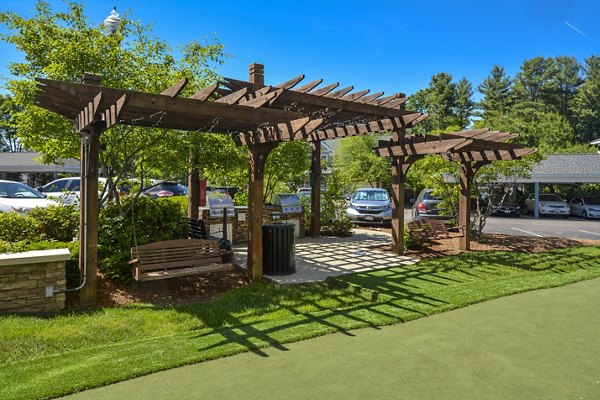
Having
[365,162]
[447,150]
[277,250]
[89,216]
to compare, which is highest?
[365,162]

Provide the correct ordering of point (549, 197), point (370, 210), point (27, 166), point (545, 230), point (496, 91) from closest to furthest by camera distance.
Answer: point (370, 210), point (545, 230), point (549, 197), point (27, 166), point (496, 91)

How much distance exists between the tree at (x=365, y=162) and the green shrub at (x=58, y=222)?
69.3 feet

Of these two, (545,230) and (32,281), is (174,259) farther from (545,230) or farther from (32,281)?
(545,230)

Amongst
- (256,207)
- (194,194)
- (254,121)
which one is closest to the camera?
(254,121)

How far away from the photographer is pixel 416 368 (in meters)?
3.61

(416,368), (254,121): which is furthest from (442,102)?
(416,368)

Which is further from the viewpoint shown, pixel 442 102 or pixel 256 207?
pixel 442 102

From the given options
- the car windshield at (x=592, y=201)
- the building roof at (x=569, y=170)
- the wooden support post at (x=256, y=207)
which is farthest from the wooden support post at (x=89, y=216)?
the car windshield at (x=592, y=201)

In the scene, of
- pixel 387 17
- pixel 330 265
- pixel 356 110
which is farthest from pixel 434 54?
pixel 330 265

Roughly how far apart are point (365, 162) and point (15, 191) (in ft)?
75.6

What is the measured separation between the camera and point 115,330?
4.51 m

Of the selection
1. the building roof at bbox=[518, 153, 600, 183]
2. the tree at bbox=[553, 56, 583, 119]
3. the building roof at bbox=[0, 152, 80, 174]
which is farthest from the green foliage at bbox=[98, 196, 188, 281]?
the tree at bbox=[553, 56, 583, 119]

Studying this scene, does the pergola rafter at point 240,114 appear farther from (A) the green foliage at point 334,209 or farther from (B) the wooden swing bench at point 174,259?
(A) the green foliage at point 334,209

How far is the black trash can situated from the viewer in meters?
6.98
